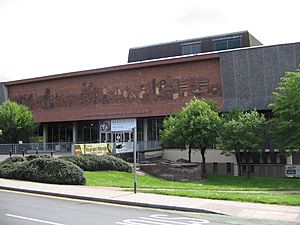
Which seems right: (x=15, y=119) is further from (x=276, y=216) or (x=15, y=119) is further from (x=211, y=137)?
(x=276, y=216)

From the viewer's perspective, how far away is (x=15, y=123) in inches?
2175

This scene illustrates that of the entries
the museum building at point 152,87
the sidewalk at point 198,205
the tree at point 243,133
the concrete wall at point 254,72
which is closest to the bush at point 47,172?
the sidewalk at point 198,205

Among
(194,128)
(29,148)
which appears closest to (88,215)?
(194,128)

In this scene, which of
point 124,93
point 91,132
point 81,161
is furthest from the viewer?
point 91,132

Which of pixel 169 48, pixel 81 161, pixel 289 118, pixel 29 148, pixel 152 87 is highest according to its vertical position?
pixel 169 48

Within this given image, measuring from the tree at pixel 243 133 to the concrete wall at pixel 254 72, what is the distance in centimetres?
639

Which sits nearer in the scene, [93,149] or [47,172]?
[47,172]

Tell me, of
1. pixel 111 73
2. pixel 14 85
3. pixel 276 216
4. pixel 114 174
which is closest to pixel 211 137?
pixel 114 174

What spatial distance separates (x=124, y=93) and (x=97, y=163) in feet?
86.3

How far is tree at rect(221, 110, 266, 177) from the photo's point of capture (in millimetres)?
38438

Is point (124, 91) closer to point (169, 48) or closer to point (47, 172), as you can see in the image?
point (169, 48)

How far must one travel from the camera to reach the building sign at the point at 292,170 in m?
42.0

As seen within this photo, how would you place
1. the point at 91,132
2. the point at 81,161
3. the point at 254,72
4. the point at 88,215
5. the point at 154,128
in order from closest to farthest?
1. the point at 88,215
2. the point at 81,161
3. the point at 254,72
4. the point at 154,128
5. the point at 91,132

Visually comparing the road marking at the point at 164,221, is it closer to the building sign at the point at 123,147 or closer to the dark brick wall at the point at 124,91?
the building sign at the point at 123,147
